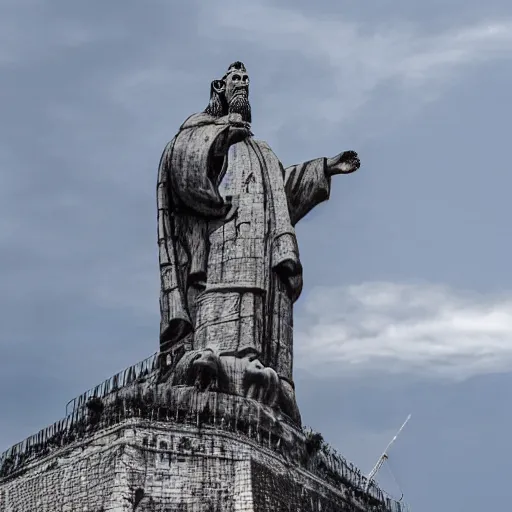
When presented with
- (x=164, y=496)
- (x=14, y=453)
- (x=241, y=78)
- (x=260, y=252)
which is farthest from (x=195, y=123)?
(x=164, y=496)

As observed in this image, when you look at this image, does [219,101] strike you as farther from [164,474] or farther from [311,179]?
[164,474]

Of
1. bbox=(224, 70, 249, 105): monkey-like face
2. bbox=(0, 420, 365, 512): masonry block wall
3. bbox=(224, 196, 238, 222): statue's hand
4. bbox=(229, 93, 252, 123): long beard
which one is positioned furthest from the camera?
bbox=(224, 70, 249, 105): monkey-like face

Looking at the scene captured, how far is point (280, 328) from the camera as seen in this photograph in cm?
1877

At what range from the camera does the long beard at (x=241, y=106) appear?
20.8 meters

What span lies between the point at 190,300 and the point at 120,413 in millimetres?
3812

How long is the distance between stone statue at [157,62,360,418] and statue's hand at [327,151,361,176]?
16mm

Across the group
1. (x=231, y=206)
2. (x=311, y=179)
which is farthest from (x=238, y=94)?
(x=231, y=206)

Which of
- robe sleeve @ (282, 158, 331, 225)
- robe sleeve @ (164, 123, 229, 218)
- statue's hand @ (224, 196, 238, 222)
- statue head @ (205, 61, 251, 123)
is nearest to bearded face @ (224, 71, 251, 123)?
statue head @ (205, 61, 251, 123)

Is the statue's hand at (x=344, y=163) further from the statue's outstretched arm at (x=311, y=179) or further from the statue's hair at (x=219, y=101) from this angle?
the statue's hair at (x=219, y=101)

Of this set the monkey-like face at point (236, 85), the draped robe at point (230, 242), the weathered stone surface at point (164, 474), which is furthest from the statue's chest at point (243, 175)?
the weathered stone surface at point (164, 474)

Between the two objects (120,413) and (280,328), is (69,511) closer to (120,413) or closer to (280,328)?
(120,413)

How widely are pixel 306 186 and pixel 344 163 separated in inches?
30.0

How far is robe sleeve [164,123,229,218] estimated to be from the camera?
1947 cm

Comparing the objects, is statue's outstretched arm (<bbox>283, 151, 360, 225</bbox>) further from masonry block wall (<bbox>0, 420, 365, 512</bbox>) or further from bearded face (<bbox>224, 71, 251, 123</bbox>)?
masonry block wall (<bbox>0, 420, 365, 512</bbox>)
